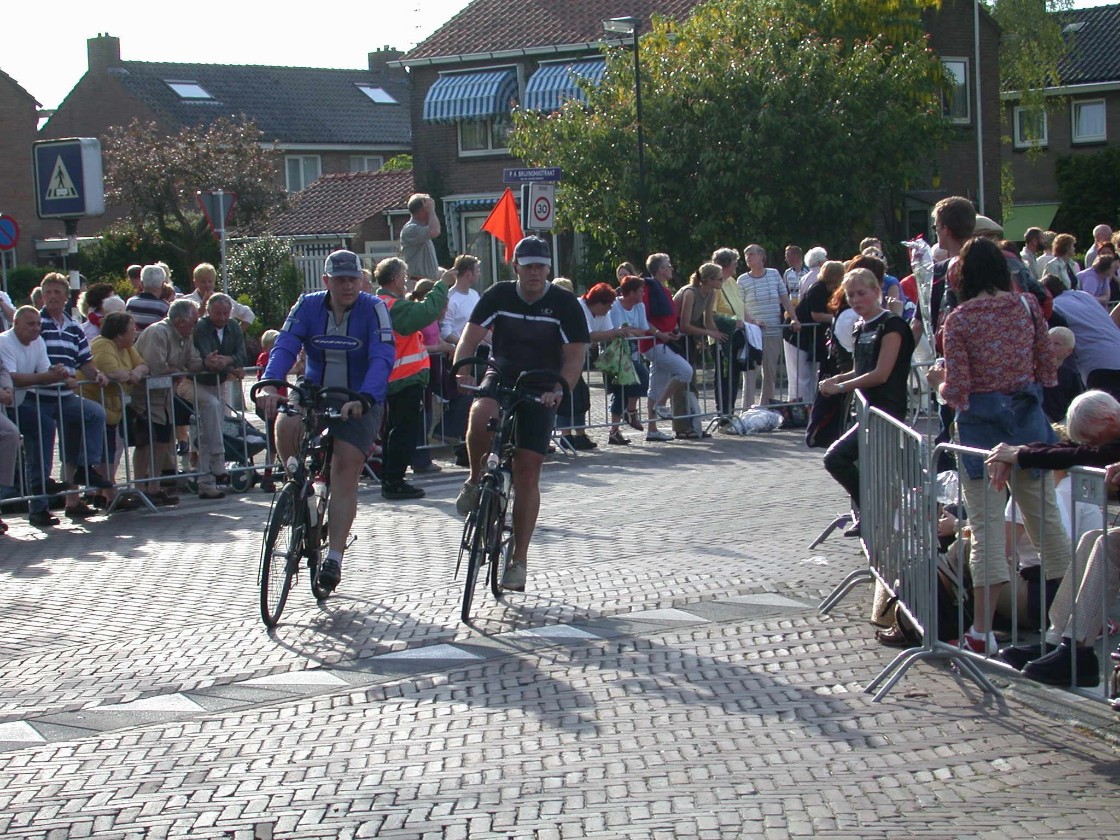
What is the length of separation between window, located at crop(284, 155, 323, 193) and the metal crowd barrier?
186 feet

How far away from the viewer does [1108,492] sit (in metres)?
5.65

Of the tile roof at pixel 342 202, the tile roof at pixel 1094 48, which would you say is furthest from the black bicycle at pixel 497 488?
the tile roof at pixel 1094 48

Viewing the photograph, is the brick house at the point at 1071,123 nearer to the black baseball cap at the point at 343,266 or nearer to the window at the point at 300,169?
the window at the point at 300,169

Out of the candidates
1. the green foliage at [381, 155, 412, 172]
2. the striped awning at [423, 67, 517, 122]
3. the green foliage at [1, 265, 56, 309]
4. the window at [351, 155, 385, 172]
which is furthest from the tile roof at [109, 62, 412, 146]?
the striped awning at [423, 67, 517, 122]

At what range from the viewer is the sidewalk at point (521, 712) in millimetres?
4973

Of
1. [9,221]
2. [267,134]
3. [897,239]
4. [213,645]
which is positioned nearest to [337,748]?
[213,645]

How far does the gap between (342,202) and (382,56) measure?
2506cm

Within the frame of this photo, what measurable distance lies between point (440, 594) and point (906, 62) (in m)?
24.9

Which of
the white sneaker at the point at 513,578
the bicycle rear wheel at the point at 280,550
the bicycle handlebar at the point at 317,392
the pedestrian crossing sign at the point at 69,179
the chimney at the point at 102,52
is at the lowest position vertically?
the white sneaker at the point at 513,578

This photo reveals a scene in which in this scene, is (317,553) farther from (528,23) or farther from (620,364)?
(528,23)

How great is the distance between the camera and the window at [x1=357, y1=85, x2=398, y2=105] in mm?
67562

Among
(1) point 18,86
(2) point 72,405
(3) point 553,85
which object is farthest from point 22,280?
(2) point 72,405

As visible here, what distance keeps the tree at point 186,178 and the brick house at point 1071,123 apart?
1023 inches

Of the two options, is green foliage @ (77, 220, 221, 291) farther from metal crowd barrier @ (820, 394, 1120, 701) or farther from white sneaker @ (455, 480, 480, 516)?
metal crowd barrier @ (820, 394, 1120, 701)
